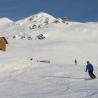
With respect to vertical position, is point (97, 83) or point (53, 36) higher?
point (53, 36)

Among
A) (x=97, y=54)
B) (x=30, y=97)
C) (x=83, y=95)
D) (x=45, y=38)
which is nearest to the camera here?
(x=83, y=95)

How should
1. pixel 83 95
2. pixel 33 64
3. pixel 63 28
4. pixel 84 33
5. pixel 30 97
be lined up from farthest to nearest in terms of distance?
1. pixel 63 28
2. pixel 84 33
3. pixel 33 64
4. pixel 30 97
5. pixel 83 95

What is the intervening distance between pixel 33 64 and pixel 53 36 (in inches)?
4625

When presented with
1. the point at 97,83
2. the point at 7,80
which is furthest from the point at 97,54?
the point at 97,83

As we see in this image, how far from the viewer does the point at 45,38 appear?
Answer: 14888cm

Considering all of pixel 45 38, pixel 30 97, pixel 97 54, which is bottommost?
pixel 30 97

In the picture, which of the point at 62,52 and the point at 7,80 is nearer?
the point at 7,80

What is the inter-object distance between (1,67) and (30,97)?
1793 centimetres

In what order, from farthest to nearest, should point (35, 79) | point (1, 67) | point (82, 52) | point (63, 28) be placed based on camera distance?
point (63, 28) → point (82, 52) → point (1, 67) → point (35, 79)

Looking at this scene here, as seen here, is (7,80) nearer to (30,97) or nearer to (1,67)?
(1,67)

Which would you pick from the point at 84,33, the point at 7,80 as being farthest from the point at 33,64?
the point at 84,33

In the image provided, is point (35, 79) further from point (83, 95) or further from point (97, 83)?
point (83, 95)

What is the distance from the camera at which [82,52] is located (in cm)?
10394

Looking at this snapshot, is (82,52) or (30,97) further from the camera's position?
(82,52)
